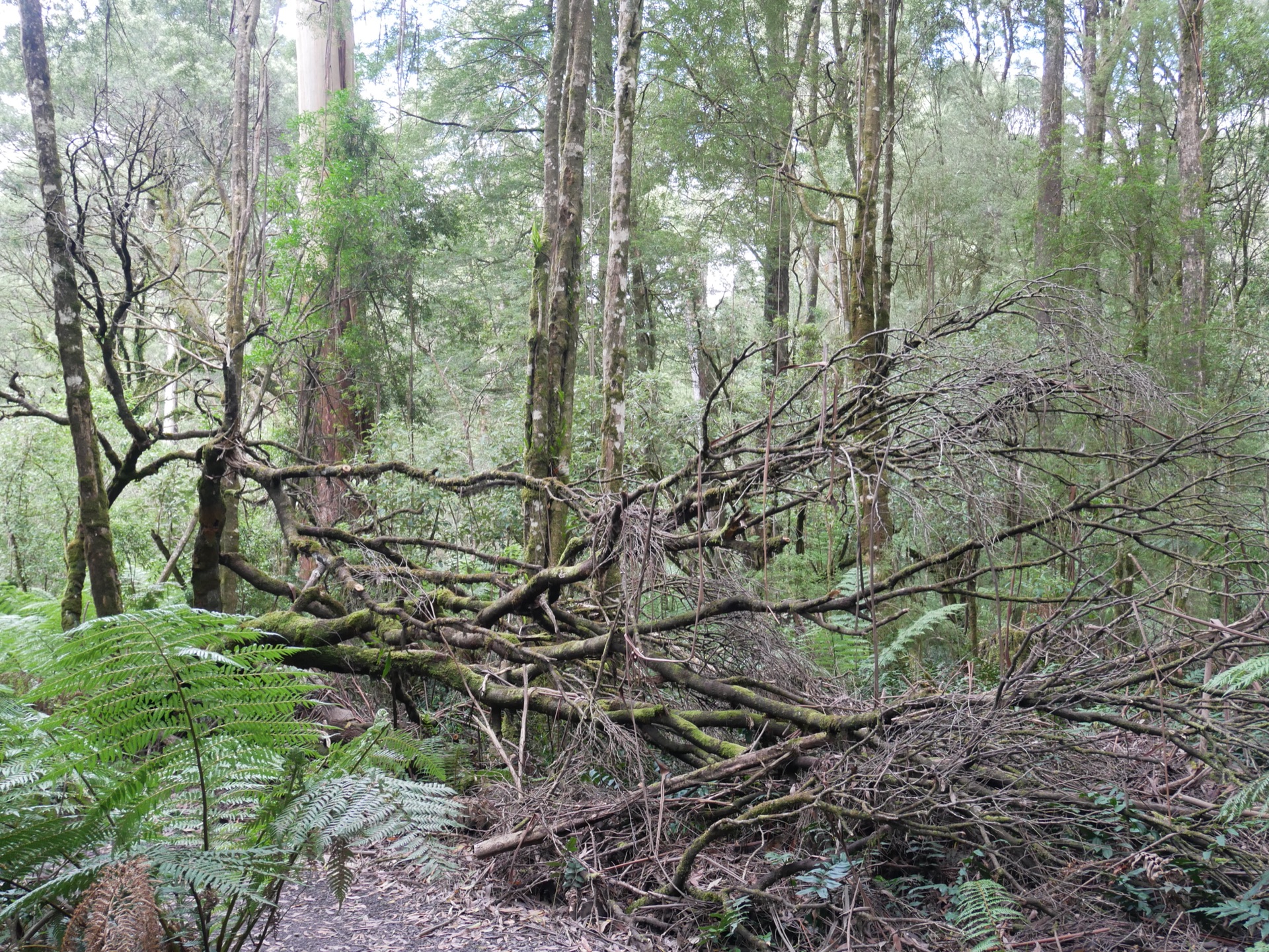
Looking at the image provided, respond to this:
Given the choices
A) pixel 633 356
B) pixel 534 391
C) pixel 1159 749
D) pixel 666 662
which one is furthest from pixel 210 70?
pixel 1159 749

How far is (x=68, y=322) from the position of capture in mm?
5191

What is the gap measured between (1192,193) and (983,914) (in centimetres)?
1079

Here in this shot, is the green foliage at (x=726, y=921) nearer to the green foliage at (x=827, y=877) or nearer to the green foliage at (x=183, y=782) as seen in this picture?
the green foliage at (x=827, y=877)

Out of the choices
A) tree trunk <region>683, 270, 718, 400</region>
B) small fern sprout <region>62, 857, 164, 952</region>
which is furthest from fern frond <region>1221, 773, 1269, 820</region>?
tree trunk <region>683, 270, 718, 400</region>

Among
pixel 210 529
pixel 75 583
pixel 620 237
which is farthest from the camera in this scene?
pixel 620 237

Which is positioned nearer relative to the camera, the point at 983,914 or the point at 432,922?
the point at 983,914

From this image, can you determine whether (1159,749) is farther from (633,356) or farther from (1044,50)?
(1044,50)

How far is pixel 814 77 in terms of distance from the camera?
13.7 m

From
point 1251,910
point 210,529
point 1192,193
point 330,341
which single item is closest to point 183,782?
point 1251,910

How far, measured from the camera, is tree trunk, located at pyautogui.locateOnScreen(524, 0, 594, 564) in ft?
20.9

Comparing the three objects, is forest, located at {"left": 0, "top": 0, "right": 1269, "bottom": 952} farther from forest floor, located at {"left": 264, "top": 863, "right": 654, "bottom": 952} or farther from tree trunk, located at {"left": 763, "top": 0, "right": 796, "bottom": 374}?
tree trunk, located at {"left": 763, "top": 0, "right": 796, "bottom": 374}

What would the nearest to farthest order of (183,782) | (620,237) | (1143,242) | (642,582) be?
(183,782), (642,582), (620,237), (1143,242)

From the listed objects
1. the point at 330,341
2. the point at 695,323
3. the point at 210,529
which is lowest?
the point at 210,529

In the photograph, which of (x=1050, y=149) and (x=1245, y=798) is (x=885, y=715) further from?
(x=1050, y=149)
